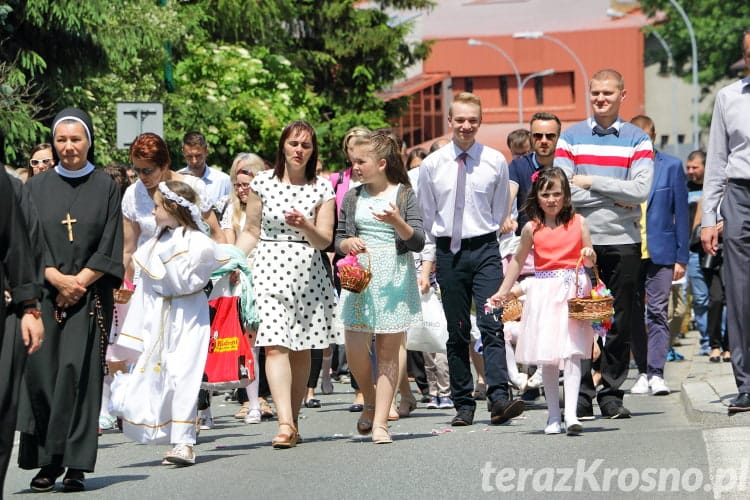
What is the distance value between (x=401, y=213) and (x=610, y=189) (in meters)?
1.50

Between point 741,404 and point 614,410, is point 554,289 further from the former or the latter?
point 741,404

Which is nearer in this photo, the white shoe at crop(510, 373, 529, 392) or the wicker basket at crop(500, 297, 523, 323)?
the wicker basket at crop(500, 297, 523, 323)

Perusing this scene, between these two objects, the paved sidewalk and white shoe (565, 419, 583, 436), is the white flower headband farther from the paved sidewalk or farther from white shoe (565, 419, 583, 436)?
the paved sidewalk

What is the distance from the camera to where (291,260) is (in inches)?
420

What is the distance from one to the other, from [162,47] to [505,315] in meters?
19.8

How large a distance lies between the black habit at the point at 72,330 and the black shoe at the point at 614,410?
3843 mm

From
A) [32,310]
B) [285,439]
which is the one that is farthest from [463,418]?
[32,310]

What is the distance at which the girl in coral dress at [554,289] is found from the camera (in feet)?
34.6

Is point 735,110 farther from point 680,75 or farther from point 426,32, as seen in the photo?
point 426,32

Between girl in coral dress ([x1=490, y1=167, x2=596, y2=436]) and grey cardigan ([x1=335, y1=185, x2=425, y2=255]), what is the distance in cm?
71

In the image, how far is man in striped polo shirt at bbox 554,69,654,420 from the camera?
36.8 feet

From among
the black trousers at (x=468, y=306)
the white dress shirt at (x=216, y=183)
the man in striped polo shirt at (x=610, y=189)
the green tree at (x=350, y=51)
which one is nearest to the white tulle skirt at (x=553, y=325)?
the black trousers at (x=468, y=306)

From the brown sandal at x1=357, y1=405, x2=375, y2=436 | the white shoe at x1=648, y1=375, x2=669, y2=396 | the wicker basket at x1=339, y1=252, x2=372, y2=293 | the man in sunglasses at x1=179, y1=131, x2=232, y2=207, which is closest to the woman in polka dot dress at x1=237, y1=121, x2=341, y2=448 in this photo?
the wicker basket at x1=339, y1=252, x2=372, y2=293

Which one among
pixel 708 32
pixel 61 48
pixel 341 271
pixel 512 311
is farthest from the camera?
Answer: pixel 708 32
